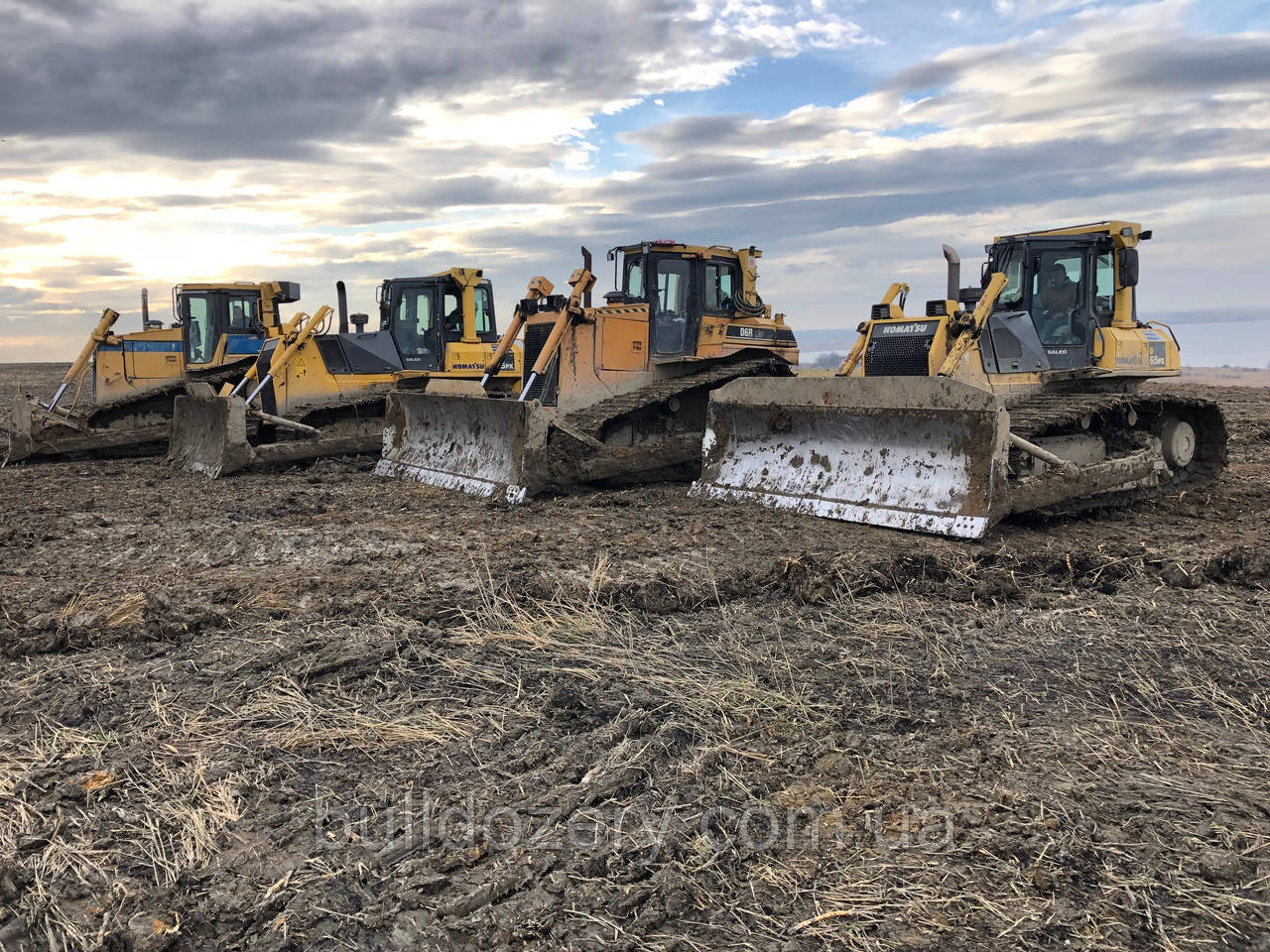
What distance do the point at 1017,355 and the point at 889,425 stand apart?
225cm

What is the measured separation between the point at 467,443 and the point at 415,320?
426 cm

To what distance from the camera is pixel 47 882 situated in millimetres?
2500

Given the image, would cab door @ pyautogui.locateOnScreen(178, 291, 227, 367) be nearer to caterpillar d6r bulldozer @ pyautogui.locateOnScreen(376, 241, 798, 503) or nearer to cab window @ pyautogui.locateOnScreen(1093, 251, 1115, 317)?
caterpillar d6r bulldozer @ pyautogui.locateOnScreen(376, 241, 798, 503)

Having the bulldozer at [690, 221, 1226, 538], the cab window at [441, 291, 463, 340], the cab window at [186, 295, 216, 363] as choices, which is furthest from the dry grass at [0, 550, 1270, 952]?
the cab window at [186, 295, 216, 363]

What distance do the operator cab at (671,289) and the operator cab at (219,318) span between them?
8676 mm

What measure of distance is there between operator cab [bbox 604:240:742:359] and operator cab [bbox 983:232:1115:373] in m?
3.15

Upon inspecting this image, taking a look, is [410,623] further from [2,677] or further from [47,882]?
[47,882]

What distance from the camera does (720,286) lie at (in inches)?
428

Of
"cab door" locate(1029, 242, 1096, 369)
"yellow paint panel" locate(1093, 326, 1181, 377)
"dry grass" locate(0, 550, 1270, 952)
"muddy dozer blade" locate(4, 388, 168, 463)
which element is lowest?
"dry grass" locate(0, 550, 1270, 952)

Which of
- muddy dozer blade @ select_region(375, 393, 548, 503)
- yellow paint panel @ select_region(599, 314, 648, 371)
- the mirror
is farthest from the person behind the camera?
yellow paint panel @ select_region(599, 314, 648, 371)

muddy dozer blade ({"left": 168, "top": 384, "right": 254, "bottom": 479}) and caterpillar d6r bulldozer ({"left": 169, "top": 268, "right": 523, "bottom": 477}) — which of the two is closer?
muddy dozer blade ({"left": 168, "top": 384, "right": 254, "bottom": 479})

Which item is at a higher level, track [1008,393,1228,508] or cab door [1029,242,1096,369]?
cab door [1029,242,1096,369]

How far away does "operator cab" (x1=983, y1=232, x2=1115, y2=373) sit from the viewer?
9.12m

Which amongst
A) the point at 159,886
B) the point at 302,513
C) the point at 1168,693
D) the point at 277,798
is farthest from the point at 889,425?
the point at 159,886
